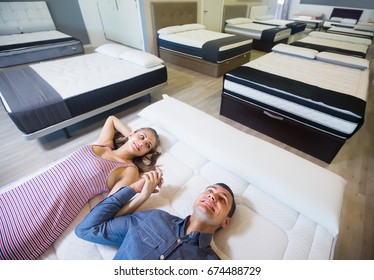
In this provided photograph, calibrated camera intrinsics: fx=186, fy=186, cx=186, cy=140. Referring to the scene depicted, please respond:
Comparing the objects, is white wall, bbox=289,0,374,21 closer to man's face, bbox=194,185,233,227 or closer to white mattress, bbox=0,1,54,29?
white mattress, bbox=0,1,54,29

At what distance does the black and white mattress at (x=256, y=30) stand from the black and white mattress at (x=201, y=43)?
1.10 m

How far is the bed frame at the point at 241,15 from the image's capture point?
434 cm

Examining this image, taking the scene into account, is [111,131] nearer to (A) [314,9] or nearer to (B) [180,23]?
(B) [180,23]

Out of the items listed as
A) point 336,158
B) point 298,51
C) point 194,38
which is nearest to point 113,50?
point 194,38

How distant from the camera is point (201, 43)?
307cm

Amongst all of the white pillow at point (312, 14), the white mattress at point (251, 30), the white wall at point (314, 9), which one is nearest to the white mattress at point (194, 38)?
the white mattress at point (251, 30)

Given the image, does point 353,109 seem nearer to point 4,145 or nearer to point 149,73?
point 149,73

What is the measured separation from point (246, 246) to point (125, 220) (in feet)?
1.72

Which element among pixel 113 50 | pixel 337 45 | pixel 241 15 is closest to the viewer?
pixel 113 50

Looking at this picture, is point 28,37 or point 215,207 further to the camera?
point 28,37

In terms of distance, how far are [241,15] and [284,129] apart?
16.0 feet

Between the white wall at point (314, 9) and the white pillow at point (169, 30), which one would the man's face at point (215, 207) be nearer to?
the white pillow at point (169, 30)

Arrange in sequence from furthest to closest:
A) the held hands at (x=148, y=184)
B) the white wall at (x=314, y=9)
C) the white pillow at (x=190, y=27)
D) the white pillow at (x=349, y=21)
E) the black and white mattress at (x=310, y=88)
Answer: the white pillow at (x=349, y=21) → the white wall at (x=314, y=9) → the white pillow at (x=190, y=27) → the black and white mattress at (x=310, y=88) → the held hands at (x=148, y=184)
